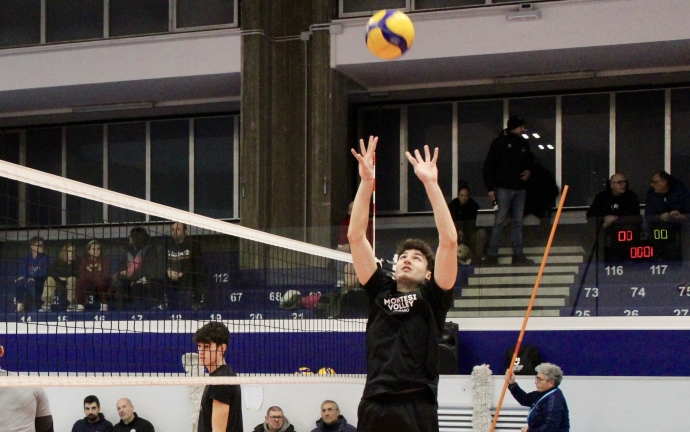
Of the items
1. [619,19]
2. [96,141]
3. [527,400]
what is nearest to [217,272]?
[527,400]

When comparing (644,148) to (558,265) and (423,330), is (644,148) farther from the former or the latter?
(423,330)

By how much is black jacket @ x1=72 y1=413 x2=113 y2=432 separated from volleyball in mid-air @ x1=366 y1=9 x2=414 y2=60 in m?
7.79

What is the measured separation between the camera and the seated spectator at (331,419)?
526 inches

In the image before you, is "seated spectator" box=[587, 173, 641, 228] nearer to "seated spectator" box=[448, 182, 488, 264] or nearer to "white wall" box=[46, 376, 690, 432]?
"seated spectator" box=[448, 182, 488, 264]

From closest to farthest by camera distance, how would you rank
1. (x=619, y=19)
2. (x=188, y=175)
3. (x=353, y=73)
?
(x=619, y=19)
(x=353, y=73)
(x=188, y=175)

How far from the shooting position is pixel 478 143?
1919cm

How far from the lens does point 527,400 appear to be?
12.5 meters

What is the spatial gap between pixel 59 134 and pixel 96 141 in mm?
895

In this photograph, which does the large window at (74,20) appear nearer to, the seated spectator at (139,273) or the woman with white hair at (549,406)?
the seated spectator at (139,273)

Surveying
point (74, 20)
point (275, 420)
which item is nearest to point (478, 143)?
A: point (275, 420)

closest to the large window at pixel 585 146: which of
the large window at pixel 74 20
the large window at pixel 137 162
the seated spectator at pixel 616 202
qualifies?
the seated spectator at pixel 616 202

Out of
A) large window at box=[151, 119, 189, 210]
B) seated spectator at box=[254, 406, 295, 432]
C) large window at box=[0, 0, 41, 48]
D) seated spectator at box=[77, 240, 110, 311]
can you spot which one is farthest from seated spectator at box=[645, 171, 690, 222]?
large window at box=[0, 0, 41, 48]

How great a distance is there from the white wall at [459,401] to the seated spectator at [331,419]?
Result: 313 millimetres

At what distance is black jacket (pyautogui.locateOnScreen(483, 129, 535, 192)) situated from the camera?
15.7 m
